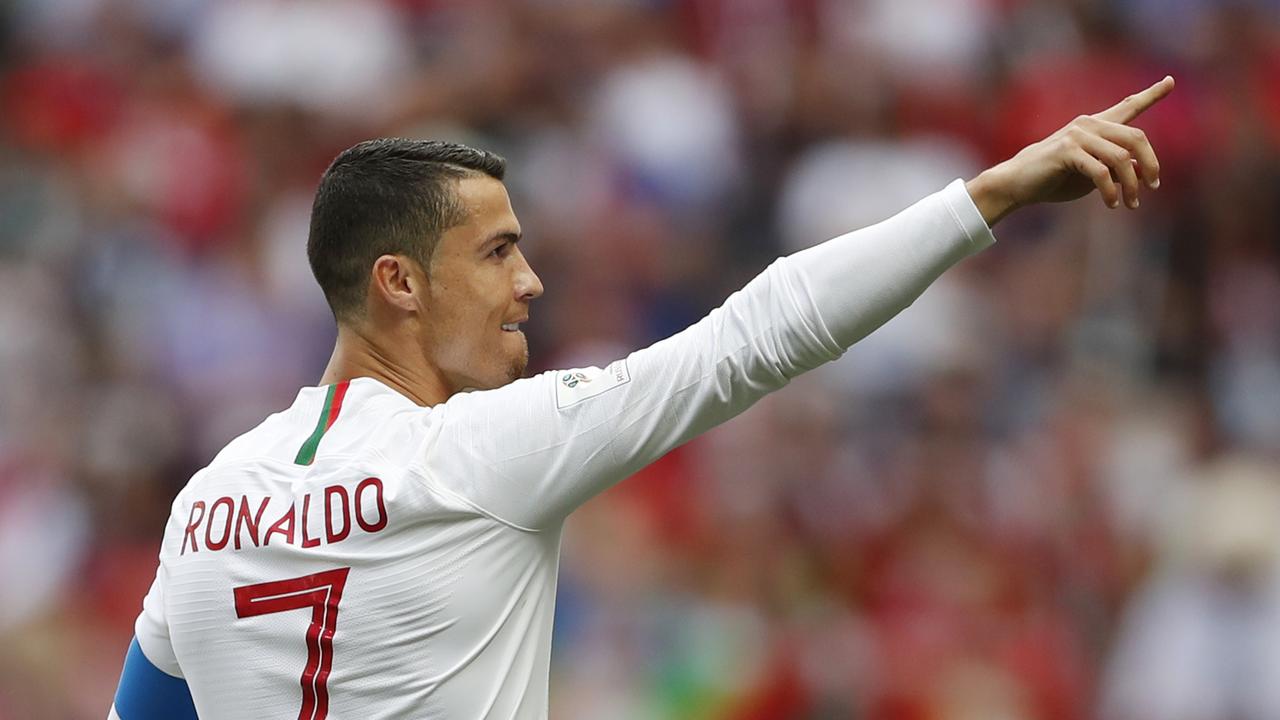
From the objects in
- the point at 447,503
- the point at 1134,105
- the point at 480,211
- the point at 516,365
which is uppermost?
the point at 480,211

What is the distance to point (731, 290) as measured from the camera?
8281mm

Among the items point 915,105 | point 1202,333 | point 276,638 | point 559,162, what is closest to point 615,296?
point 559,162

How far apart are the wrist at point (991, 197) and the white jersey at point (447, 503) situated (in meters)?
0.02

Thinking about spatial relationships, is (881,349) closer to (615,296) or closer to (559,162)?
(615,296)

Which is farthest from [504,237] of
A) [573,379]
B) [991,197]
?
[991,197]

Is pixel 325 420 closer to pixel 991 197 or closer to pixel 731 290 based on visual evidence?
pixel 991 197

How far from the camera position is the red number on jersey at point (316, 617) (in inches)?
116

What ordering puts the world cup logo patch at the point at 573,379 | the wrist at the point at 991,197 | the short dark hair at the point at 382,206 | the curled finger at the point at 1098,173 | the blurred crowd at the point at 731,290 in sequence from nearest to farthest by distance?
the curled finger at the point at 1098,173, the wrist at the point at 991,197, the world cup logo patch at the point at 573,379, the short dark hair at the point at 382,206, the blurred crowd at the point at 731,290

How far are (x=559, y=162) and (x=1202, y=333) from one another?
296 cm

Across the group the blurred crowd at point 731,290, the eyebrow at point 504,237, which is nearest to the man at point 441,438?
the eyebrow at point 504,237

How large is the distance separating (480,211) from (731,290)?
5162 mm

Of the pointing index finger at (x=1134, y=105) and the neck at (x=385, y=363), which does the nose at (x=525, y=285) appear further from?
the pointing index finger at (x=1134, y=105)

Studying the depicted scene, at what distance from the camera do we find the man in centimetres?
278

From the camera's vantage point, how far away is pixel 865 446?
24.5ft
